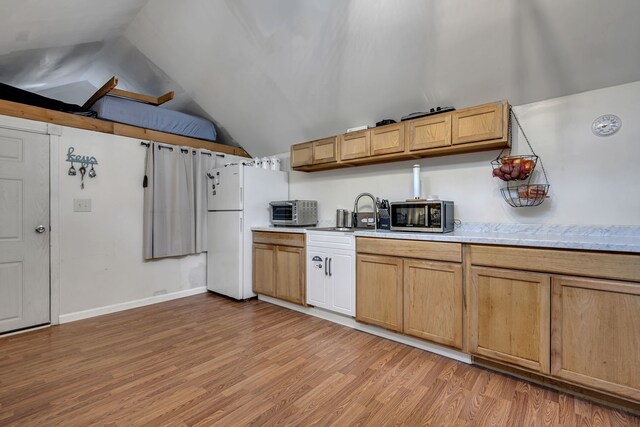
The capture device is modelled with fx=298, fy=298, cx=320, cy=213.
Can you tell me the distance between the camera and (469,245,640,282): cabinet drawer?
1.63 metres

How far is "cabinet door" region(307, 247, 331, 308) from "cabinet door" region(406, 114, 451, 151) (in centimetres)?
137

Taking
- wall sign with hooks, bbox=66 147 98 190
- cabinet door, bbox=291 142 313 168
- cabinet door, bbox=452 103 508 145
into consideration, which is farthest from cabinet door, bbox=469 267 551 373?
wall sign with hooks, bbox=66 147 98 190

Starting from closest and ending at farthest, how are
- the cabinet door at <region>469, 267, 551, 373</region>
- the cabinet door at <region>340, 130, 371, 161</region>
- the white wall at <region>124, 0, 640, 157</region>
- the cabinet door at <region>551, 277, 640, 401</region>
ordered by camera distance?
the cabinet door at <region>551, 277, 640, 401</region>, the cabinet door at <region>469, 267, 551, 373</region>, the white wall at <region>124, 0, 640, 157</region>, the cabinet door at <region>340, 130, 371, 161</region>

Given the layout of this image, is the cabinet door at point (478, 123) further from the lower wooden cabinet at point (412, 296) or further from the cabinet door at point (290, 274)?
the cabinet door at point (290, 274)

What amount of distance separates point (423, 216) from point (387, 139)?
2.83 feet

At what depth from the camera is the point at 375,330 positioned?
2.79 meters

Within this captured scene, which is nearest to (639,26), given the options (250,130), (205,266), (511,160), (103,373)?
(511,160)

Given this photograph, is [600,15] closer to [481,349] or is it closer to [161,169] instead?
[481,349]

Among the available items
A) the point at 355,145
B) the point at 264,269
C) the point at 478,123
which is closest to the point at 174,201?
the point at 264,269

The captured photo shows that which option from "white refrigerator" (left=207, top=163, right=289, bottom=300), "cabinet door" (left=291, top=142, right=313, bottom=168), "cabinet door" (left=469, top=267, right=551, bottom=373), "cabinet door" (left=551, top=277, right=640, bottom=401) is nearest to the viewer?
"cabinet door" (left=551, top=277, right=640, bottom=401)

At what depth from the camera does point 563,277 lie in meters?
1.80

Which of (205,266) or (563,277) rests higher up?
(563,277)

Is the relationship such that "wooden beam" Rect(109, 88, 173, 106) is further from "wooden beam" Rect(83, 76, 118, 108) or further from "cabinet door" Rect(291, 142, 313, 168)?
"cabinet door" Rect(291, 142, 313, 168)

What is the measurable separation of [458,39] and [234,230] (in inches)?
120
